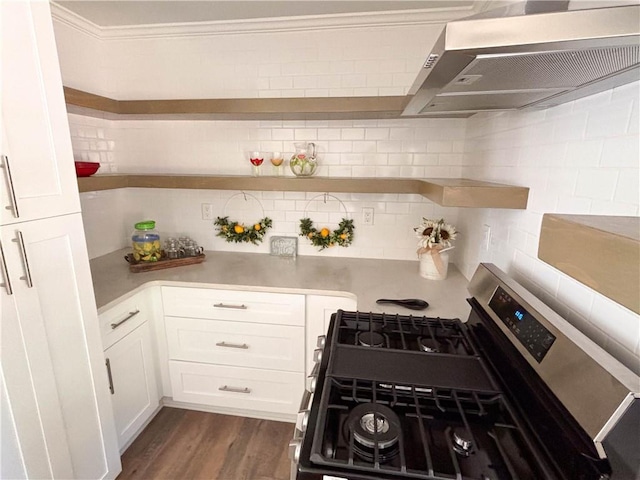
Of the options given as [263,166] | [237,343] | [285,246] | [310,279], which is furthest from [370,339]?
[263,166]

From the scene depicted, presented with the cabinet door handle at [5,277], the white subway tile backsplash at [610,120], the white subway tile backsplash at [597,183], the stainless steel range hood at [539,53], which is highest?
the stainless steel range hood at [539,53]

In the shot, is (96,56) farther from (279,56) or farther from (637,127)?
(637,127)

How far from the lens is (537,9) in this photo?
0.71 m

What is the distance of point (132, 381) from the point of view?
1.77 m

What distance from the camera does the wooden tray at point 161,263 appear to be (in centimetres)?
198

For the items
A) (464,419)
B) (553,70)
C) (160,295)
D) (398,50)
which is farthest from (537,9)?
(160,295)

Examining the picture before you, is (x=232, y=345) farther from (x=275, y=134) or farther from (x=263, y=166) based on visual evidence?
Answer: (x=275, y=134)

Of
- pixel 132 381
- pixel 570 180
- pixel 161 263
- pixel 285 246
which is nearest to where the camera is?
pixel 570 180

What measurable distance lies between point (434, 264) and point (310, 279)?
Result: 0.72 meters

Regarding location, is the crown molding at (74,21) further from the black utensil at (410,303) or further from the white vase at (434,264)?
the white vase at (434,264)

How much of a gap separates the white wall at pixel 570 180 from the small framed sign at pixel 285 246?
48.9 inches

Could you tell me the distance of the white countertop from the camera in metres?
1.62

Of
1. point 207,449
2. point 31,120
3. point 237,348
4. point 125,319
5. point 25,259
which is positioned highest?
point 31,120

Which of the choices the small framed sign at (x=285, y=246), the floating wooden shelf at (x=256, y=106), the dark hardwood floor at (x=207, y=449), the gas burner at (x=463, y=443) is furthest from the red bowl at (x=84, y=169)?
the gas burner at (x=463, y=443)
